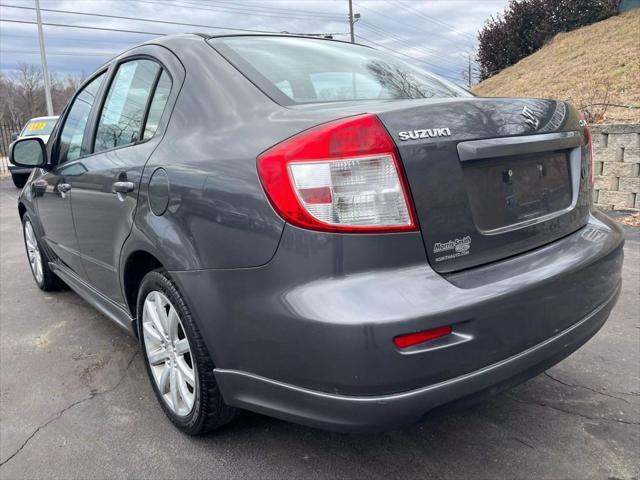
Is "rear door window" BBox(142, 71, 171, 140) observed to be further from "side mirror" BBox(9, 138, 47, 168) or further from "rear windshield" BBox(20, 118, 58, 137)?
"rear windshield" BBox(20, 118, 58, 137)

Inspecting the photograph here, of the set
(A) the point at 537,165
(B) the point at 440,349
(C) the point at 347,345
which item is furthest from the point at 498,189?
(C) the point at 347,345

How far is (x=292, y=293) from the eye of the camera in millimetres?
1650

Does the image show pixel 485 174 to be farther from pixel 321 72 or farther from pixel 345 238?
pixel 321 72

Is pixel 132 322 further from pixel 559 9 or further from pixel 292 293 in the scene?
pixel 559 9

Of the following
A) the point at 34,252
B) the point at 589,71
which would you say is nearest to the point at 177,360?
the point at 34,252

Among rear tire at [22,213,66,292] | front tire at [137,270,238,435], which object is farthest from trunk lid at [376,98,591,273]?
rear tire at [22,213,66,292]

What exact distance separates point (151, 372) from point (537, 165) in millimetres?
1921

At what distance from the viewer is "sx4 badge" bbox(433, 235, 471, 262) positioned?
5.57 feet

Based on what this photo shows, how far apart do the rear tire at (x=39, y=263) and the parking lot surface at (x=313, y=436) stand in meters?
1.39

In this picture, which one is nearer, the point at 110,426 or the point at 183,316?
the point at 183,316

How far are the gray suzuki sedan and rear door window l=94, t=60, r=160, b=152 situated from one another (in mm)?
86

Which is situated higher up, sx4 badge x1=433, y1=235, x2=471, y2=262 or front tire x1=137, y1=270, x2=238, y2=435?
sx4 badge x1=433, y1=235, x2=471, y2=262

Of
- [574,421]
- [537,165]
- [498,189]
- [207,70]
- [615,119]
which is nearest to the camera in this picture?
[498,189]

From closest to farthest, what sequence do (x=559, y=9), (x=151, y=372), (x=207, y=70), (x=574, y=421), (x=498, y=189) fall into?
(x=498, y=189)
(x=207, y=70)
(x=574, y=421)
(x=151, y=372)
(x=559, y=9)
